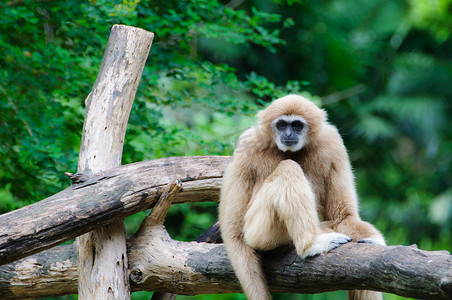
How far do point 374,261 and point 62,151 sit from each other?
3862 millimetres

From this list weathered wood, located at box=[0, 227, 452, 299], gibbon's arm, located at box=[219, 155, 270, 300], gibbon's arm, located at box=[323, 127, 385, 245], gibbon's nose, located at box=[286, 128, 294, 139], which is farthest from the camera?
gibbon's nose, located at box=[286, 128, 294, 139]

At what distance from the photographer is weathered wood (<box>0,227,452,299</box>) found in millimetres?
3152

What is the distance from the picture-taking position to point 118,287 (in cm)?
443

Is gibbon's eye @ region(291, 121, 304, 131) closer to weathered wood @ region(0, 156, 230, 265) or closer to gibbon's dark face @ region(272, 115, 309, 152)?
gibbon's dark face @ region(272, 115, 309, 152)

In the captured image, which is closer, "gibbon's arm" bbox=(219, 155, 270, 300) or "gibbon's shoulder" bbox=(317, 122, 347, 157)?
"gibbon's arm" bbox=(219, 155, 270, 300)

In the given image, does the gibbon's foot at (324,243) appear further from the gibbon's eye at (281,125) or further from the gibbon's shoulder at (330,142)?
the gibbon's eye at (281,125)

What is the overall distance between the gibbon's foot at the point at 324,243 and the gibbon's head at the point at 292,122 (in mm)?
974

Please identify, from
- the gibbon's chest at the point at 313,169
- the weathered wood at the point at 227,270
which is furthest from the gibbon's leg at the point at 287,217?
the gibbon's chest at the point at 313,169

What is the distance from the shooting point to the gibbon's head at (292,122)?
4.49 metres

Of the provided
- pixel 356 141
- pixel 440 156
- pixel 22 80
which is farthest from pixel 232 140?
pixel 440 156

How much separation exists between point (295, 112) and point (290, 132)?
262mm

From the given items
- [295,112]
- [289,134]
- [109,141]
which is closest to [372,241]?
[289,134]

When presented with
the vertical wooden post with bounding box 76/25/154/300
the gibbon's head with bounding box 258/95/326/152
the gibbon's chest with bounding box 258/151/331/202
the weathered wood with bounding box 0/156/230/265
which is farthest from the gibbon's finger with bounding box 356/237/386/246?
the vertical wooden post with bounding box 76/25/154/300

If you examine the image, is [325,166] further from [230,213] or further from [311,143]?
[230,213]
